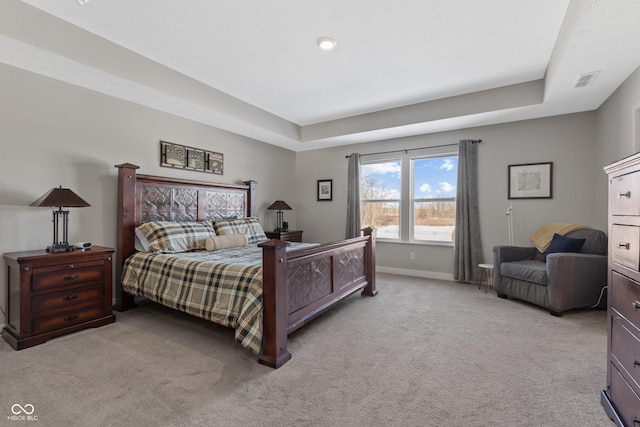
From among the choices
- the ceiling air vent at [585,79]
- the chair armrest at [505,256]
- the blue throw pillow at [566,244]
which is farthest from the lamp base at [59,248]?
the blue throw pillow at [566,244]

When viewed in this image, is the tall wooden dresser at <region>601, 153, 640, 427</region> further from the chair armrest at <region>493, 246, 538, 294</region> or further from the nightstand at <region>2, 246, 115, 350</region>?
the nightstand at <region>2, 246, 115, 350</region>

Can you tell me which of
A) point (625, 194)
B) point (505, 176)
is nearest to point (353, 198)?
point (505, 176)

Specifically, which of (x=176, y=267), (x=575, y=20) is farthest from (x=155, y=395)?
(x=575, y=20)

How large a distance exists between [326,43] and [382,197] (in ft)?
10.3

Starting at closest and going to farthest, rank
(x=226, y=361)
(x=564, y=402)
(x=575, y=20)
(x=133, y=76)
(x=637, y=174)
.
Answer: (x=637, y=174) → (x=564, y=402) → (x=575, y=20) → (x=226, y=361) → (x=133, y=76)

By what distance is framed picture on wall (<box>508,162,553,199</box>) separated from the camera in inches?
156

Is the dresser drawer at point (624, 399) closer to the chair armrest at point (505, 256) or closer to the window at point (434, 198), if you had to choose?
the chair armrest at point (505, 256)

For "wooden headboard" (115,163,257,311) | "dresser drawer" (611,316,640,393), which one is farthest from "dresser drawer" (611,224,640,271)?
"wooden headboard" (115,163,257,311)

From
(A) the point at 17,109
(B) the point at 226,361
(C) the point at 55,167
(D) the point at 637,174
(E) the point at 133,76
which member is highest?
(E) the point at 133,76

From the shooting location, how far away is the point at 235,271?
7.75 feet

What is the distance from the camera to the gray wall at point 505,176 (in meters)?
3.79

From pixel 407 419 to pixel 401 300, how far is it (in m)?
2.13

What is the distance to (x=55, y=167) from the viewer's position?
9.45 feet

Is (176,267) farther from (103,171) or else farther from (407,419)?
(407,419)
